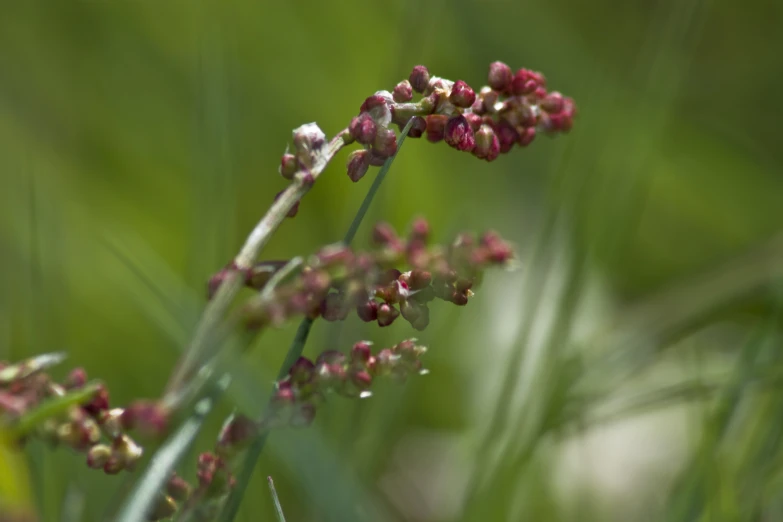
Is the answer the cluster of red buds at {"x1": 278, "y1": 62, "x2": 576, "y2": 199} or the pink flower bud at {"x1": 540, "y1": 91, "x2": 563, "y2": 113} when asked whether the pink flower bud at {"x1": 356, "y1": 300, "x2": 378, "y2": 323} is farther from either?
the pink flower bud at {"x1": 540, "y1": 91, "x2": 563, "y2": 113}

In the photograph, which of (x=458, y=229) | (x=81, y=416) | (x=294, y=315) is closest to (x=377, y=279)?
(x=294, y=315)

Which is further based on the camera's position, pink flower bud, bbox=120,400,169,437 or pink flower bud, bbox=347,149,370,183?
pink flower bud, bbox=347,149,370,183

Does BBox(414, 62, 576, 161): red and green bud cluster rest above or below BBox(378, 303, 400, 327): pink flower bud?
above

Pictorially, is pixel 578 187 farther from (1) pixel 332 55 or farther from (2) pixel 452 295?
(1) pixel 332 55

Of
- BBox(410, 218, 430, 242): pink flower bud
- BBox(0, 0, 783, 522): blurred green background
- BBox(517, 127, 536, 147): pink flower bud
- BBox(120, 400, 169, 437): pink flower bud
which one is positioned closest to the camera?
BBox(120, 400, 169, 437): pink flower bud

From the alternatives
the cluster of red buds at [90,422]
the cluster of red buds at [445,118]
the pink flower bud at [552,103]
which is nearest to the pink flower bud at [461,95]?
the cluster of red buds at [445,118]

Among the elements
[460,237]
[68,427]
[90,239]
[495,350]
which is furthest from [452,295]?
[90,239]

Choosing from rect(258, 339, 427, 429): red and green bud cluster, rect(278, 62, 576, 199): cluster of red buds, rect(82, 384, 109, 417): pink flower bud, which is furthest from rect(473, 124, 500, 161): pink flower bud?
rect(82, 384, 109, 417): pink flower bud
